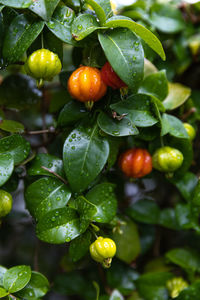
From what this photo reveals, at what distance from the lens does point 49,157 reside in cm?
83

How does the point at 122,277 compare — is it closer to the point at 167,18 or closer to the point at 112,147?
the point at 112,147

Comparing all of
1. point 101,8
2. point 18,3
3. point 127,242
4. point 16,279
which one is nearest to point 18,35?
point 18,3

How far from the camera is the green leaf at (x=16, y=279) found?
0.72 meters

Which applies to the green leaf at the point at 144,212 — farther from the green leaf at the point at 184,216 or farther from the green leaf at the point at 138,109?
the green leaf at the point at 138,109

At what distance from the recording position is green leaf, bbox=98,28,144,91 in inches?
27.0

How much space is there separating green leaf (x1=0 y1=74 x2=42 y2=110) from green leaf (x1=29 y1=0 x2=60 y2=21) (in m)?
0.36

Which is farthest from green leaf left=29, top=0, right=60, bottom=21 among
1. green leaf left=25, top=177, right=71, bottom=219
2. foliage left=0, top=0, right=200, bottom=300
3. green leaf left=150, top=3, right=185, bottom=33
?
green leaf left=150, top=3, right=185, bottom=33

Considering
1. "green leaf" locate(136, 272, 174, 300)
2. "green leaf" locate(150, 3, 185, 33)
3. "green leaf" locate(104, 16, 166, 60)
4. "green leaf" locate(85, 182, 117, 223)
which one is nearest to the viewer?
"green leaf" locate(104, 16, 166, 60)

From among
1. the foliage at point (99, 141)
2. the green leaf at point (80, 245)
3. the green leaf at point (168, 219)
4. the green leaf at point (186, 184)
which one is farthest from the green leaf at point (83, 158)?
the green leaf at point (168, 219)

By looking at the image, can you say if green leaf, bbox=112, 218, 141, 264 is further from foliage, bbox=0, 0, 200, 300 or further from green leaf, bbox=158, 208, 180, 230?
green leaf, bbox=158, 208, 180, 230

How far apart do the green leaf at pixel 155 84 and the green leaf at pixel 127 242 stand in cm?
41

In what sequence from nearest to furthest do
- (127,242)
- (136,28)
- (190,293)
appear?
(136,28), (190,293), (127,242)

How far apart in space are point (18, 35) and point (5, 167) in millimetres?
309

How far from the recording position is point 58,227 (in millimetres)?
733
